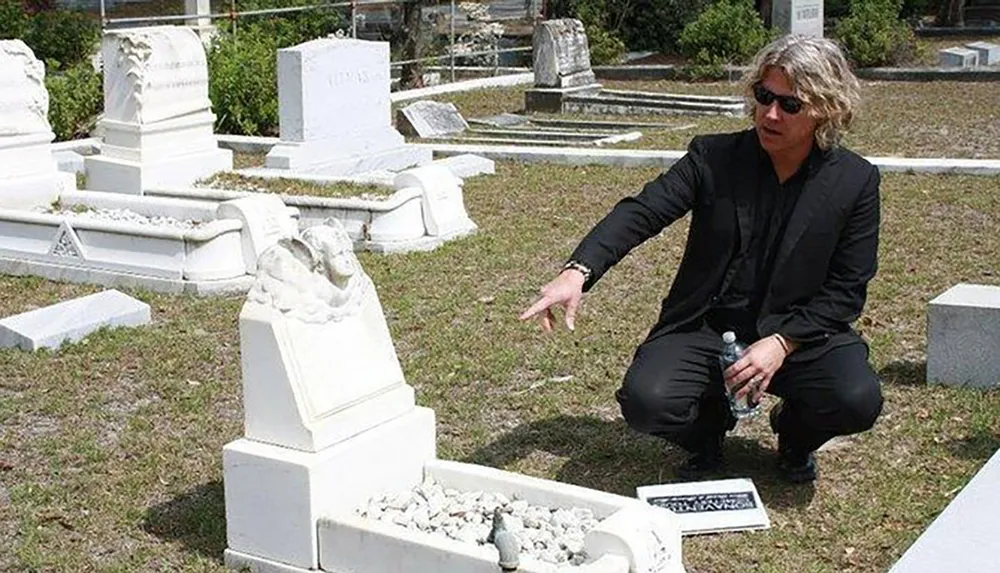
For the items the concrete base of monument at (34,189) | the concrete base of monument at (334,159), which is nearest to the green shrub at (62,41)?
the concrete base of monument at (334,159)

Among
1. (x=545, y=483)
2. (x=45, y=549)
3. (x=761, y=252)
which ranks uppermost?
(x=761, y=252)

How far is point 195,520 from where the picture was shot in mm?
5000

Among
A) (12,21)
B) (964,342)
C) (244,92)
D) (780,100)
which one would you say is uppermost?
(780,100)

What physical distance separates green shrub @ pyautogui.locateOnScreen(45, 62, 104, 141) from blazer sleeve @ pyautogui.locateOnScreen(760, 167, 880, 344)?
12.2m

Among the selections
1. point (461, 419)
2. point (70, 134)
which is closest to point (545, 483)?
point (461, 419)

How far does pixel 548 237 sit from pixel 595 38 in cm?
1406

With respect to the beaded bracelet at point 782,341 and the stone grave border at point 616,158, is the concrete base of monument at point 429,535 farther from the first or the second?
the stone grave border at point 616,158

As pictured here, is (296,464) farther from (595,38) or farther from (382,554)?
(595,38)

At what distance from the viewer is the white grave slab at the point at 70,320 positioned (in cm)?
725

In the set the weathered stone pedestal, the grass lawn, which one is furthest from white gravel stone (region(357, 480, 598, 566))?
the weathered stone pedestal

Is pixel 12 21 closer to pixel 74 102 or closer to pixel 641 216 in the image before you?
pixel 74 102

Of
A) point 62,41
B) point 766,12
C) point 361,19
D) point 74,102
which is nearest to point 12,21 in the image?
point 62,41

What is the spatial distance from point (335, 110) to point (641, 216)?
27.3 feet

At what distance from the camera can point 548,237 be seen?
9953mm
